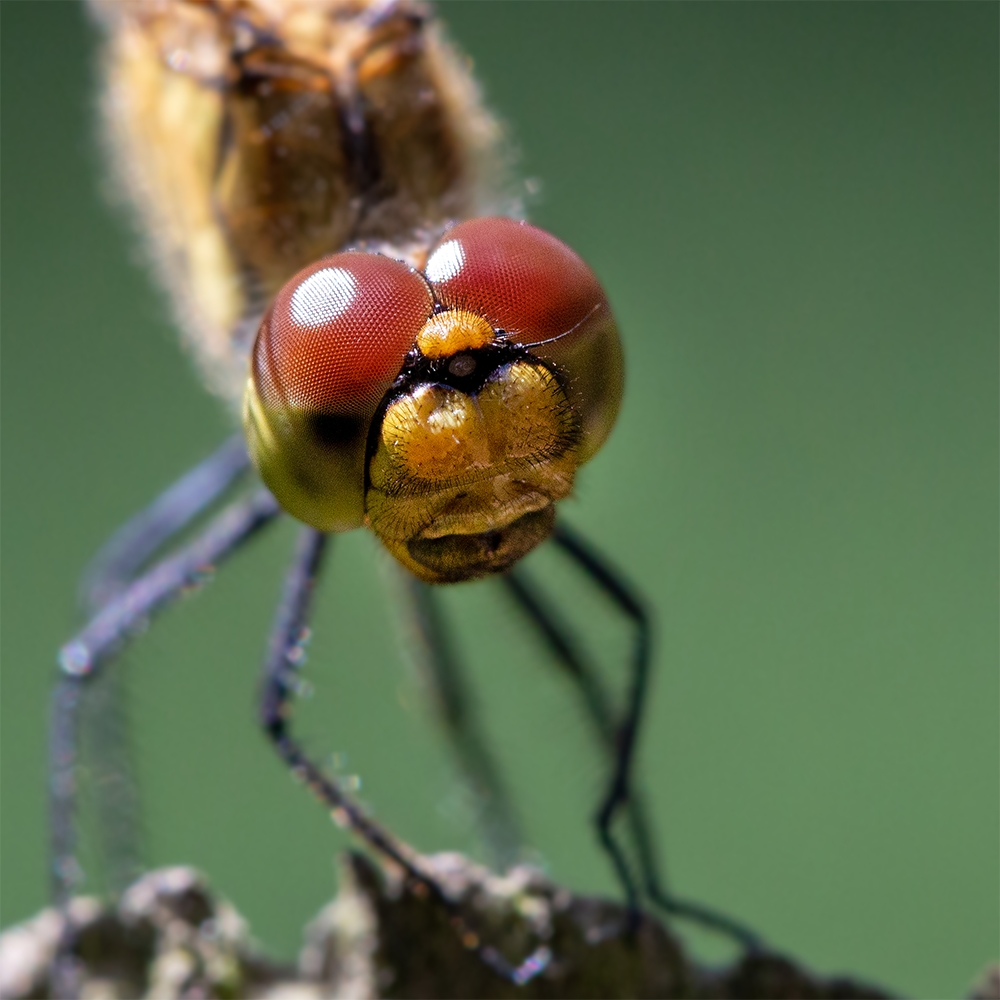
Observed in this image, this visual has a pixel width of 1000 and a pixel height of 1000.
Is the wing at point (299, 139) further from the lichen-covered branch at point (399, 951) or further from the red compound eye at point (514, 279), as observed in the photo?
the lichen-covered branch at point (399, 951)

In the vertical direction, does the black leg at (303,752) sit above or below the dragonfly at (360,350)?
below

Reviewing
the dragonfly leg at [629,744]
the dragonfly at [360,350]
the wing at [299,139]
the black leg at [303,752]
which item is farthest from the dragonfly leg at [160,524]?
the dragonfly leg at [629,744]

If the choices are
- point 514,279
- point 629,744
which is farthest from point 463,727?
point 514,279

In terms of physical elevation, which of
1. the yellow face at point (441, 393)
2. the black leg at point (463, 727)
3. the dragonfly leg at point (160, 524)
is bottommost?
the black leg at point (463, 727)

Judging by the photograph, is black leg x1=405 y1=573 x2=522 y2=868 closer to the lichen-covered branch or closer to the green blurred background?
the green blurred background

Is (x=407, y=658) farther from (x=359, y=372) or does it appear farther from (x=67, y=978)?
(x=359, y=372)

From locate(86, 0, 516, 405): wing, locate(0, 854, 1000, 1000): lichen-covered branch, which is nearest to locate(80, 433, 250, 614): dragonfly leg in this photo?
locate(86, 0, 516, 405): wing

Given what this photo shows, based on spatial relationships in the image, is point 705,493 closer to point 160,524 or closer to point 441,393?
point 160,524
